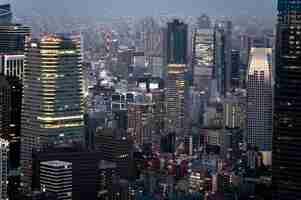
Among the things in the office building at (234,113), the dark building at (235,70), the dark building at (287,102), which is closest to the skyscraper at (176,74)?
the office building at (234,113)

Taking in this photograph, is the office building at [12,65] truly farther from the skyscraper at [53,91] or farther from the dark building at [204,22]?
the dark building at [204,22]

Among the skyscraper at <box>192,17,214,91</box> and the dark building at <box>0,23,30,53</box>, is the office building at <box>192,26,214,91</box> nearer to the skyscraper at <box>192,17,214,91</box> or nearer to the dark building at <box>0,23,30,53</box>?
the skyscraper at <box>192,17,214,91</box>

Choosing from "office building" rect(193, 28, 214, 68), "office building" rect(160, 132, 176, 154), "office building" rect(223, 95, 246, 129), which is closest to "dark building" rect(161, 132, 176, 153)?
"office building" rect(160, 132, 176, 154)

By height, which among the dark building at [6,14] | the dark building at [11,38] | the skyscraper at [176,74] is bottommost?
the skyscraper at [176,74]

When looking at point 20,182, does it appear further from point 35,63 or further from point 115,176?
point 35,63

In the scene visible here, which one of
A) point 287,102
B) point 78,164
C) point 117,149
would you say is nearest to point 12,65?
point 117,149

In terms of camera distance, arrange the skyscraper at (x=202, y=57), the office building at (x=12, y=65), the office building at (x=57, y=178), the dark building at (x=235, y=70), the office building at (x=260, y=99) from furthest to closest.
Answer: the skyscraper at (x=202, y=57), the dark building at (x=235, y=70), the office building at (x=12, y=65), the office building at (x=260, y=99), the office building at (x=57, y=178)
